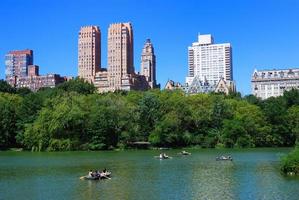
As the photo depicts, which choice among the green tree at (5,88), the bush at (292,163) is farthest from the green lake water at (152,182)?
the green tree at (5,88)

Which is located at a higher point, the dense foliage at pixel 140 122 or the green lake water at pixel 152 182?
the dense foliage at pixel 140 122

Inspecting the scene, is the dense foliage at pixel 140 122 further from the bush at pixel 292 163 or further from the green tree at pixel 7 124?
the bush at pixel 292 163

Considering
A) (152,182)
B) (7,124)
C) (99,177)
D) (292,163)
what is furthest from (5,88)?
(292,163)

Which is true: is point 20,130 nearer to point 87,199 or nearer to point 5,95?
point 5,95

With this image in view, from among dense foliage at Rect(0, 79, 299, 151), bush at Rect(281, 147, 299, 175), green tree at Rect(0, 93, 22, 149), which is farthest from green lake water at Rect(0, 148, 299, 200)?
green tree at Rect(0, 93, 22, 149)

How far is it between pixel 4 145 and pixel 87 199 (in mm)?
57258

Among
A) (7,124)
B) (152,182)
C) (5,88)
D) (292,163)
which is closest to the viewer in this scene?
(152,182)

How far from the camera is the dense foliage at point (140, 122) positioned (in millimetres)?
76375

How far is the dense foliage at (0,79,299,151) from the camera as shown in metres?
76.4

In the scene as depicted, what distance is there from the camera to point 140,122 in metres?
85.0

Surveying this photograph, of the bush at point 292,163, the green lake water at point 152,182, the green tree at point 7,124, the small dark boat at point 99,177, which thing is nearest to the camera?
the green lake water at point 152,182

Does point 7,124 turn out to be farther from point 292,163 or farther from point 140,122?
point 292,163

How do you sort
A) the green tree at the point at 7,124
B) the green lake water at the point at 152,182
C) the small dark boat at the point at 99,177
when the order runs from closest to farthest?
the green lake water at the point at 152,182, the small dark boat at the point at 99,177, the green tree at the point at 7,124

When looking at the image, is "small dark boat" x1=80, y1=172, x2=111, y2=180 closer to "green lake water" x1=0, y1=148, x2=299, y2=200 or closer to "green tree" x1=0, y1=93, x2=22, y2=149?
"green lake water" x1=0, y1=148, x2=299, y2=200
